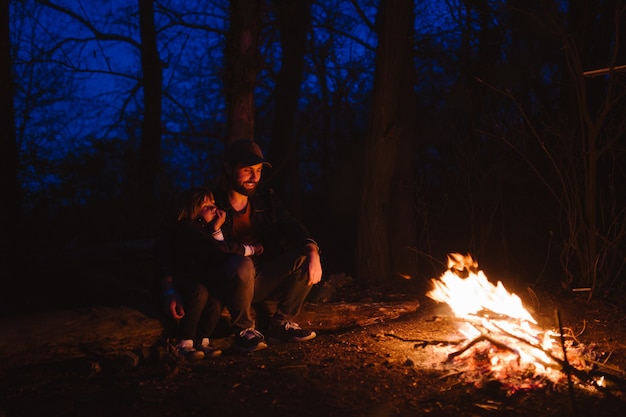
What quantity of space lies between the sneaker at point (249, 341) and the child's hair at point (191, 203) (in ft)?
3.14

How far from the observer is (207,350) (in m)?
4.24

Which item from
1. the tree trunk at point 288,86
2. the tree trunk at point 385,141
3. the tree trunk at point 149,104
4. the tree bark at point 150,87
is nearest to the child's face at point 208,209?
the tree trunk at point 385,141

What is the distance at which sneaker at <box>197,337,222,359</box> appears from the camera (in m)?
4.19

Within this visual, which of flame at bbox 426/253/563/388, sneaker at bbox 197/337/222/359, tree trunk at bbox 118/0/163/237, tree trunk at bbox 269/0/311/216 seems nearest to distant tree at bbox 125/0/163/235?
tree trunk at bbox 118/0/163/237

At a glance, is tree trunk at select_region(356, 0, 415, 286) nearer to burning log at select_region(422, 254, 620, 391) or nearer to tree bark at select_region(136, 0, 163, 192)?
burning log at select_region(422, 254, 620, 391)

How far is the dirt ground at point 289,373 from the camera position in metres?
3.26

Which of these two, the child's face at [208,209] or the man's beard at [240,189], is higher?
the man's beard at [240,189]

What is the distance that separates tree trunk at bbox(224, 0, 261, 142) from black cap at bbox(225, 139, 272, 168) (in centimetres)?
169

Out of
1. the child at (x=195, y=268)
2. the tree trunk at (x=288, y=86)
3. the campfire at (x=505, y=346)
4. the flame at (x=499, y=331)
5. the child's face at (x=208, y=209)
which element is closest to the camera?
the campfire at (x=505, y=346)

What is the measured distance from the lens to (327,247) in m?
10.9

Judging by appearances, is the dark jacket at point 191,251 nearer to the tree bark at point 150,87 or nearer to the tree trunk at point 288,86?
the tree trunk at point 288,86

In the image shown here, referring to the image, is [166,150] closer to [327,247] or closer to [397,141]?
[327,247]

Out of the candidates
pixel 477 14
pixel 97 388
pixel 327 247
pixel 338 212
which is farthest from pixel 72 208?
pixel 477 14

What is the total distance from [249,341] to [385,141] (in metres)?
3.23
